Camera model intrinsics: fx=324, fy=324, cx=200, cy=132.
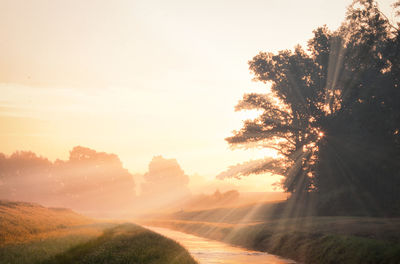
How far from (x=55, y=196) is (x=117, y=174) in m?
23.6

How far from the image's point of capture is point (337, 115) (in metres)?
45.1

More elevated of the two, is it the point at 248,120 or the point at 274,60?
the point at 274,60

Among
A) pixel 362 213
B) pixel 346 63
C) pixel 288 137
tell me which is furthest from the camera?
pixel 288 137

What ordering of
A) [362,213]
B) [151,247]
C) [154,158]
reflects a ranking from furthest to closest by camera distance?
[154,158], [362,213], [151,247]

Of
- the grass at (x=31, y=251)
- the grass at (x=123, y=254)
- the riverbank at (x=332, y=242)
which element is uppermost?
the grass at (x=31, y=251)

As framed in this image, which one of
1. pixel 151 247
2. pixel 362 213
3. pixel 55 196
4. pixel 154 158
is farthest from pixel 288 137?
pixel 55 196

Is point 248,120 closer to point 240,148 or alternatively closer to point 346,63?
point 240,148

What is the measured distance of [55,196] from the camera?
120625 millimetres

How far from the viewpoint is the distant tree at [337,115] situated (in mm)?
36781

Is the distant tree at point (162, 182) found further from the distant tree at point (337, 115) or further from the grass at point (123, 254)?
the grass at point (123, 254)

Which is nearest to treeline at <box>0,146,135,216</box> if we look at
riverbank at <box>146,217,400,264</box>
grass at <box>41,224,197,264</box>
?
riverbank at <box>146,217,400,264</box>

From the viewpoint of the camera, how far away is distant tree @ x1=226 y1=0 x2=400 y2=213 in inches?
1448

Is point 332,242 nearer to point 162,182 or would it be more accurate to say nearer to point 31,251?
point 31,251

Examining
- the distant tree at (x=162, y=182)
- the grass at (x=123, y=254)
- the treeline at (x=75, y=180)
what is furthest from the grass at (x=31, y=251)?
the distant tree at (x=162, y=182)
